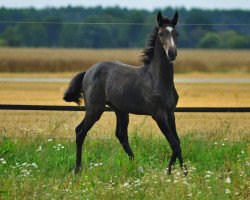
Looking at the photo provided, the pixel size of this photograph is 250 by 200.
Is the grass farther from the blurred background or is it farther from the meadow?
the meadow

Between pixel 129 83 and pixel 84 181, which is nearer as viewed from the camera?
pixel 84 181

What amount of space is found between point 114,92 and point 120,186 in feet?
9.68

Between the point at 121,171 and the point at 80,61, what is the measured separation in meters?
29.1

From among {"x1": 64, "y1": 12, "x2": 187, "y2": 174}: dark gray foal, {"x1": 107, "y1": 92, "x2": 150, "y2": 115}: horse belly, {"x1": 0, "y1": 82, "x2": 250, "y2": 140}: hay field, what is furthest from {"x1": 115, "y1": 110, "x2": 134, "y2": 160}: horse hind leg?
{"x1": 0, "y1": 82, "x2": 250, "y2": 140}: hay field

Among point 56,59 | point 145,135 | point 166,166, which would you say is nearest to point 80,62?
point 56,59

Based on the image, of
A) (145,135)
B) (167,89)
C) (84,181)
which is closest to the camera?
(84,181)

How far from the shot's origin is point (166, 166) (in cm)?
1132

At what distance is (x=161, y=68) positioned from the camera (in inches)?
439

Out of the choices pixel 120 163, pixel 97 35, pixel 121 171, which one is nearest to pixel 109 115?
pixel 120 163

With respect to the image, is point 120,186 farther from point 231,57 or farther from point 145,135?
point 231,57

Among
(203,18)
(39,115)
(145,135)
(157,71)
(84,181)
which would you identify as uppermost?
(157,71)

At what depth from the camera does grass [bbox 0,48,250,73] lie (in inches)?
1209

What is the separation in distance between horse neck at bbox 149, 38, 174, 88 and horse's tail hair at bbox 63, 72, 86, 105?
1426 mm

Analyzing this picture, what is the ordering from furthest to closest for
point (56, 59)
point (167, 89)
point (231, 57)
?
point (231, 57) < point (56, 59) < point (167, 89)
